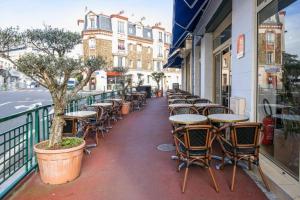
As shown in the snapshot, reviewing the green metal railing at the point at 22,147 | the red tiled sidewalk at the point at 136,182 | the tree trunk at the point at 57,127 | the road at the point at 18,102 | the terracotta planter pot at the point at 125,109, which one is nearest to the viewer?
the red tiled sidewalk at the point at 136,182

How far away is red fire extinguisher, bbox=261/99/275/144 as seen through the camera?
4105 millimetres

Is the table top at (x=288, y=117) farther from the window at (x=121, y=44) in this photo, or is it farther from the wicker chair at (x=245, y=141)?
the window at (x=121, y=44)

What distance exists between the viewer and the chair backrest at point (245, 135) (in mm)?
3367

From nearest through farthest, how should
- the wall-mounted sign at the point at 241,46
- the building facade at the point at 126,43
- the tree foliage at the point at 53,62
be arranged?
the tree foliage at the point at 53,62 < the wall-mounted sign at the point at 241,46 < the building facade at the point at 126,43

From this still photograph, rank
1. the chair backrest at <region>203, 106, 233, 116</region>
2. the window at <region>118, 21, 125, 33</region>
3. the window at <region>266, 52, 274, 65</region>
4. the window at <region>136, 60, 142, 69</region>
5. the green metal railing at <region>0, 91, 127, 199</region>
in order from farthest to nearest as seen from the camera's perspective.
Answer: the window at <region>136, 60, 142, 69</region> → the window at <region>118, 21, 125, 33</region> → the chair backrest at <region>203, 106, 233, 116</region> → the window at <region>266, 52, 274, 65</region> → the green metal railing at <region>0, 91, 127, 199</region>

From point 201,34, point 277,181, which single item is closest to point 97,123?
point 277,181

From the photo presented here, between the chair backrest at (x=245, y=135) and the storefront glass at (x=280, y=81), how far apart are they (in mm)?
494

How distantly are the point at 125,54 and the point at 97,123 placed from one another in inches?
1443

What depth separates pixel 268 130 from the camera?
4191mm

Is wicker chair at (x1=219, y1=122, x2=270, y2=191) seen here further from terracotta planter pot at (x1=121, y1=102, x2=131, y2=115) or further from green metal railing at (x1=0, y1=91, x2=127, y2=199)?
terracotta planter pot at (x1=121, y1=102, x2=131, y2=115)

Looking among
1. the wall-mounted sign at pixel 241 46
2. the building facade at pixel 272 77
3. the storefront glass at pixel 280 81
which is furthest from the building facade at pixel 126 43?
the storefront glass at pixel 280 81

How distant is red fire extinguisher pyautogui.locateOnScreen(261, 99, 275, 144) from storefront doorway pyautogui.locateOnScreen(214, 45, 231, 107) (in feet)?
8.67

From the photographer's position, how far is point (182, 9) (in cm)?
715

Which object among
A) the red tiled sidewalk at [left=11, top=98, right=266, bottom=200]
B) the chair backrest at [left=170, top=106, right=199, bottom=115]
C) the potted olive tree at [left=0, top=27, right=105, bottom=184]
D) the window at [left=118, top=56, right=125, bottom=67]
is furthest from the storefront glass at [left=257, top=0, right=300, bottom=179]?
the window at [left=118, top=56, right=125, bottom=67]
